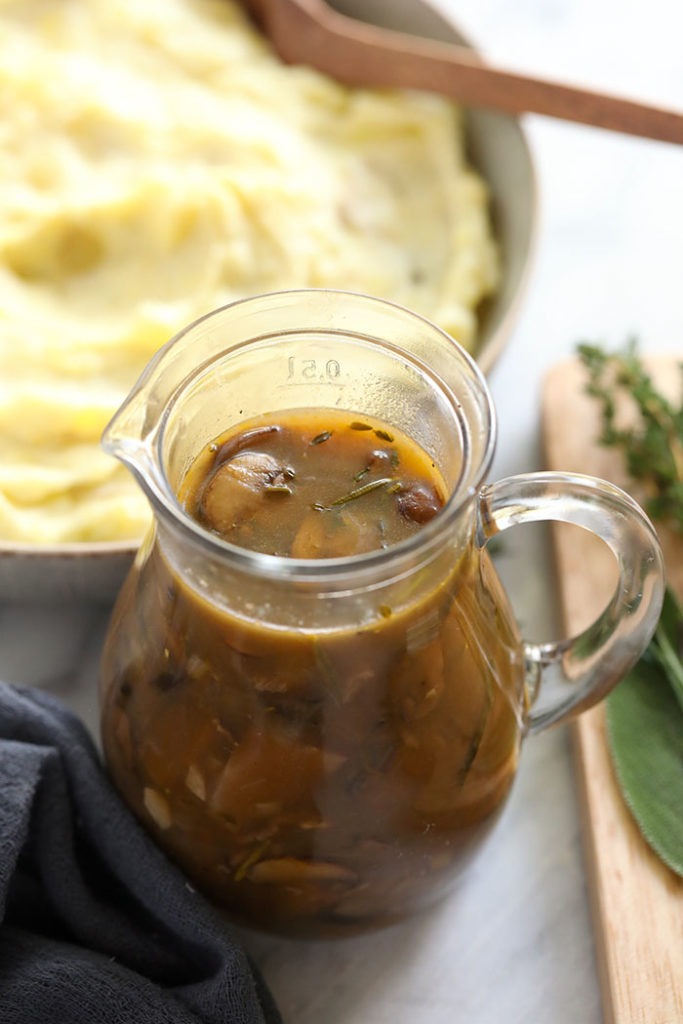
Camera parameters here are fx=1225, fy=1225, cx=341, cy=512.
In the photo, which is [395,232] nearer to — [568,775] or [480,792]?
[568,775]

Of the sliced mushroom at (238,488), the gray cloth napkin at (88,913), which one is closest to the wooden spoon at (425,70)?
the sliced mushroom at (238,488)

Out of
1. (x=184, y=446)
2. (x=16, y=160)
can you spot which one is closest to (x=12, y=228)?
(x=16, y=160)

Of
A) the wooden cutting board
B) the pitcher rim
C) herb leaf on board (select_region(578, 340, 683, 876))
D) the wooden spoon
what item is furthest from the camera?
the wooden spoon

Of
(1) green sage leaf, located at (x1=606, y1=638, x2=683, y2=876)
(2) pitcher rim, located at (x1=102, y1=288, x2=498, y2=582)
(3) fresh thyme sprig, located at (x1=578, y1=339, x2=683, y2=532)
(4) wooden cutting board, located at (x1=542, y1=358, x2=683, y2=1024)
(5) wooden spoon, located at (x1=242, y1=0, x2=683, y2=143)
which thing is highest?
(2) pitcher rim, located at (x1=102, y1=288, x2=498, y2=582)

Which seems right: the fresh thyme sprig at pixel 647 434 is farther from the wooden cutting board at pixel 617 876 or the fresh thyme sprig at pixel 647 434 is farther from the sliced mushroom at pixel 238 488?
the sliced mushroom at pixel 238 488

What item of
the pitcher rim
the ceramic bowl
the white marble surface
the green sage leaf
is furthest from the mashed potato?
the green sage leaf

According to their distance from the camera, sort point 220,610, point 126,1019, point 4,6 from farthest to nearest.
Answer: point 4,6 < point 126,1019 < point 220,610

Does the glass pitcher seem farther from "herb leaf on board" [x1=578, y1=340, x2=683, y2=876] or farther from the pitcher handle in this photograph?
"herb leaf on board" [x1=578, y1=340, x2=683, y2=876]
